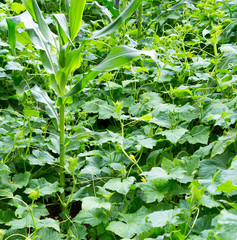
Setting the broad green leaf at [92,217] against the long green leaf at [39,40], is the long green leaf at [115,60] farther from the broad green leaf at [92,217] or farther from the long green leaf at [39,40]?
the broad green leaf at [92,217]

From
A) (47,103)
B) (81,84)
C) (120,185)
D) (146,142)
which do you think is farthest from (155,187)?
(47,103)

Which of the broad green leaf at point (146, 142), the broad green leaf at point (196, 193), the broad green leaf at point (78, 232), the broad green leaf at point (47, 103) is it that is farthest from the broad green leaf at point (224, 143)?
the broad green leaf at point (47, 103)

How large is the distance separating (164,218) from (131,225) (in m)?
0.16

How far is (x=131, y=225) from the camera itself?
1.00 meters

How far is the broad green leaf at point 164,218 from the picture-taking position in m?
0.87

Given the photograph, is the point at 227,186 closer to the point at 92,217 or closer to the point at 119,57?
Result: the point at 92,217

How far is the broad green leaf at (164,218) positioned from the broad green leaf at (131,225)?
0.09 metres

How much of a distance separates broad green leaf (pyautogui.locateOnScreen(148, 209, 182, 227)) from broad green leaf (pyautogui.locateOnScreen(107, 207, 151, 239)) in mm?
89

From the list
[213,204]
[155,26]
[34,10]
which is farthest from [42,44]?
[155,26]

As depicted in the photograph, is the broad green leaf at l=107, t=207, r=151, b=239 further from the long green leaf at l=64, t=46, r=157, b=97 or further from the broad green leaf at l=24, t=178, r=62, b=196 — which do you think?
the long green leaf at l=64, t=46, r=157, b=97

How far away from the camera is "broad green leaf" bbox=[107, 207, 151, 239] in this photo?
3.18 feet

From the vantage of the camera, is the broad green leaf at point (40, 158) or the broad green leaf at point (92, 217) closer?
the broad green leaf at point (92, 217)

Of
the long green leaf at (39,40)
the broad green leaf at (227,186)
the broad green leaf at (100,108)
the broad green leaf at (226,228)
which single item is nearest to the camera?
the broad green leaf at (226,228)

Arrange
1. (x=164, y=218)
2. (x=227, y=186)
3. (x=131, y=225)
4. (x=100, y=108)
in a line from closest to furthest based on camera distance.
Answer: (x=227, y=186), (x=164, y=218), (x=131, y=225), (x=100, y=108)
